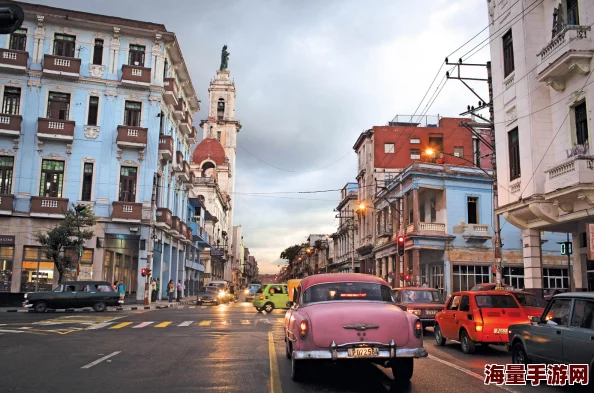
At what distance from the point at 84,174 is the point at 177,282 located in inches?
643

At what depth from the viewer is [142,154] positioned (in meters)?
37.8

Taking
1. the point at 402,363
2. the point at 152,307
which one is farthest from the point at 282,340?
the point at 152,307

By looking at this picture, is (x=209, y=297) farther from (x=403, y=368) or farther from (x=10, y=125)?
(x=403, y=368)

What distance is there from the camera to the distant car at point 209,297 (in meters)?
42.2

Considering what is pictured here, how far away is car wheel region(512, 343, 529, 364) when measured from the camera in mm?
9461

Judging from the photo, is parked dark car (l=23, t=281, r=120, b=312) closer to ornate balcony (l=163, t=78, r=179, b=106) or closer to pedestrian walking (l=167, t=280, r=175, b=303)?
pedestrian walking (l=167, t=280, r=175, b=303)

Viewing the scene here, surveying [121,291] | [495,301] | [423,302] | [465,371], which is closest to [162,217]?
[121,291]

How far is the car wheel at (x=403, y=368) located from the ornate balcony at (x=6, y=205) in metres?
32.7

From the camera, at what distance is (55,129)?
35.8 m

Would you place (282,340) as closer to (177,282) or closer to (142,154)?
(142,154)

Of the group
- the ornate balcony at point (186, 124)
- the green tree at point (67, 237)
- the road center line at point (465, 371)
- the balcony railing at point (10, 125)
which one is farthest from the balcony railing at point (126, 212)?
the road center line at point (465, 371)

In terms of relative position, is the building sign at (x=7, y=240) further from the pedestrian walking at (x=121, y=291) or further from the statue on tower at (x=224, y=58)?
the statue on tower at (x=224, y=58)

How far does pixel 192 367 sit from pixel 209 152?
270 ft

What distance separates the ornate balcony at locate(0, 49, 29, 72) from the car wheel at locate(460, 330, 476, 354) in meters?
33.5
